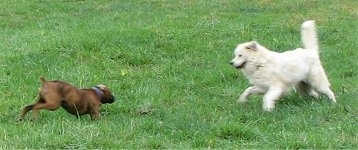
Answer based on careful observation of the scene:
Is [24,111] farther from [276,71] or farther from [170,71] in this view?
[170,71]

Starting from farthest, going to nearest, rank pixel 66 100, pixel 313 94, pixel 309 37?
pixel 309 37, pixel 313 94, pixel 66 100

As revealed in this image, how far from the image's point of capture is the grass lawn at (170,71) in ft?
21.1

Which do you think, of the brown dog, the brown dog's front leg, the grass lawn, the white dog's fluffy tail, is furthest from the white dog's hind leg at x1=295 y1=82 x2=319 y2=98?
the brown dog's front leg

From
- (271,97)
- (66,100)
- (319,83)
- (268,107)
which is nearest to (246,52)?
(271,97)

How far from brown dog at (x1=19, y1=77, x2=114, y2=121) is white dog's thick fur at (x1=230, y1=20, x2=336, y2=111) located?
1.91 metres

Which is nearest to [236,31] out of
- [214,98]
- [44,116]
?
[214,98]

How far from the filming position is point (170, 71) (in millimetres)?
10125

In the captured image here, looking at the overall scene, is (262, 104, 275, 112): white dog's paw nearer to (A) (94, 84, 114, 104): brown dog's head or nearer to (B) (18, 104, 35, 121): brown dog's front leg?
(A) (94, 84, 114, 104): brown dog's head

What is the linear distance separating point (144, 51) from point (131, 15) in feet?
15.8

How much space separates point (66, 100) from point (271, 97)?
2.41 m

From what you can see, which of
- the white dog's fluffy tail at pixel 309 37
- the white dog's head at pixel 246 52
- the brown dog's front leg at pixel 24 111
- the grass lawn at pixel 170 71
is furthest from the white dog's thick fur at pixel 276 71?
the brown dog's front leg at pixel 24 111

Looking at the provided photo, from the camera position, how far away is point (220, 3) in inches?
724

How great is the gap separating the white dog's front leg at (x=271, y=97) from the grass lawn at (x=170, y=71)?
0.37 ft

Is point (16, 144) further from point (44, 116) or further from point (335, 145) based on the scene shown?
point (335, 145)
